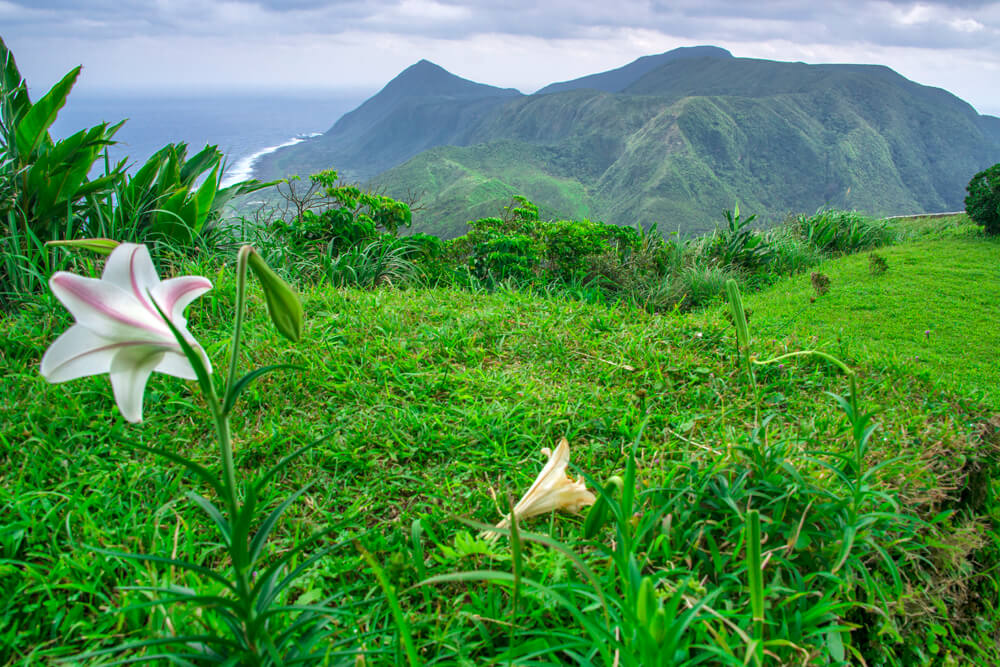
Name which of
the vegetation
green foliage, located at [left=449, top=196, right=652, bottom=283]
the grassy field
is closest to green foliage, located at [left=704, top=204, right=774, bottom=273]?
green foliage, located at [left=449, top=196, right=652, bottom=283]

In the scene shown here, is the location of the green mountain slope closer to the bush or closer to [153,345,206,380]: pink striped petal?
the bush

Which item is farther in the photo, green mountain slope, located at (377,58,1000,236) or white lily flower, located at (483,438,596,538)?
green mountain slope, located at (377,58,1000,236)

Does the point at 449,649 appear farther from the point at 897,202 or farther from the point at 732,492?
the point at 897,202

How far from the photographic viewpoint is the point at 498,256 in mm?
4891

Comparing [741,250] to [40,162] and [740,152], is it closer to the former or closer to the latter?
[40,162]

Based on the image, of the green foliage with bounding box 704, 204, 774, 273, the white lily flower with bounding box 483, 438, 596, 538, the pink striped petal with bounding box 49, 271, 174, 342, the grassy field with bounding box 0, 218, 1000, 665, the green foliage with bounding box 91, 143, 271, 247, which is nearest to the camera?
the pink striped petal with bounding box 49, 271, 174, 342

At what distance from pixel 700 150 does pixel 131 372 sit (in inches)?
2945

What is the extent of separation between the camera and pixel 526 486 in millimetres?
1850

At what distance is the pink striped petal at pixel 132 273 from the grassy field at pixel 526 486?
0.90ft

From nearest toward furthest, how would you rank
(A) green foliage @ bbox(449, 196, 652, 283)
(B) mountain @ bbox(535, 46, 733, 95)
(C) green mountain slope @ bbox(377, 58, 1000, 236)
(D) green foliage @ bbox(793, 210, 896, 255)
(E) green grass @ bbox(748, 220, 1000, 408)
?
1. (E) green grass @ bbox(748, 220, 1000, 408)
2. (A) green foliage @ bbox(449, 196, 652, 283)
3. (D) green foliage @ bbox(793, 210, 896, 255)
4. (C) green mountain slope @ bbox(377, 58, 1000, 236)
5. (B) mountain @ bbox(535, 46, 733, 95)

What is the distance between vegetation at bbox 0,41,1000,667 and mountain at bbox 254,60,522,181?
79.3 meters

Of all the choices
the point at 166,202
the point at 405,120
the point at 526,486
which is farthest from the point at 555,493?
the point at 405,120

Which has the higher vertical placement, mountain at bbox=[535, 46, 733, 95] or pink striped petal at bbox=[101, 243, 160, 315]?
mountain at bbox=[535, 46, 733, 95]

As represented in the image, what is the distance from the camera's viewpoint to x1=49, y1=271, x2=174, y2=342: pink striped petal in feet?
2.53
